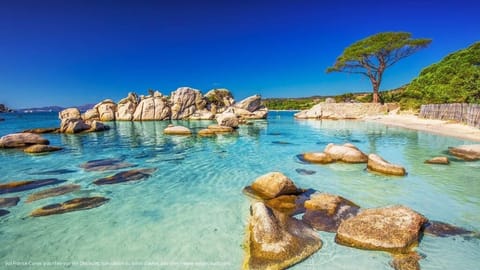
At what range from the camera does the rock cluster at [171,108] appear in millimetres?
49812

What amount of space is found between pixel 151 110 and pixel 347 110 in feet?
118

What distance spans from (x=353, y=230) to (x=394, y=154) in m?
10.7

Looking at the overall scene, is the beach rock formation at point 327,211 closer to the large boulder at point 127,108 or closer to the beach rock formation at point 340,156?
the beach rock formation at point 340,156

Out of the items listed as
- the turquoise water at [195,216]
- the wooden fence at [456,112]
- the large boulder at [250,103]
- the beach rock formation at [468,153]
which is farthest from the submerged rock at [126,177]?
the large boulder at [250,103]

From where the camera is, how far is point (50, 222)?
574 cm

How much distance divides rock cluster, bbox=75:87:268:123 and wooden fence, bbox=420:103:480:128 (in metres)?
28.2

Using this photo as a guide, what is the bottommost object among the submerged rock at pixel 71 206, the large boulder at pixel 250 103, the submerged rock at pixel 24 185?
the submerged rock at pixel 71 206

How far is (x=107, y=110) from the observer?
164 feet

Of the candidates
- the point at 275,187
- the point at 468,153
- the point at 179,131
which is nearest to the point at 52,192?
the point at 275,187

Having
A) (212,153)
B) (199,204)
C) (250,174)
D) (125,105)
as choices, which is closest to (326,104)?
(125,105)

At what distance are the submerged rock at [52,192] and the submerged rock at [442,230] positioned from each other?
8.99m

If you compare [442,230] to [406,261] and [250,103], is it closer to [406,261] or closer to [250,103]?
[406,261]

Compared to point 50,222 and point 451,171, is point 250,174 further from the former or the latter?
point 451,171

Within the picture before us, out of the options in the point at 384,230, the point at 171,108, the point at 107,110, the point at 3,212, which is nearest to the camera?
the point at 384,230
